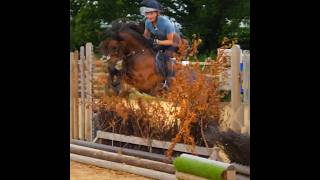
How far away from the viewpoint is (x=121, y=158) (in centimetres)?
553

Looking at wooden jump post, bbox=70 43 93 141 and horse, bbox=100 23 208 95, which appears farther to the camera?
wooden jump post, bbox=70 43 93 141

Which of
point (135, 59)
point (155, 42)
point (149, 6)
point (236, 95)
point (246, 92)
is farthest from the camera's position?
point (135, 59)

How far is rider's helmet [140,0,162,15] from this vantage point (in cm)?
487

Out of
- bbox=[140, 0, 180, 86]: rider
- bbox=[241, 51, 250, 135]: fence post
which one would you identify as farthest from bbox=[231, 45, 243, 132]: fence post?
bbox=[140, 0, 180, 86]: rider

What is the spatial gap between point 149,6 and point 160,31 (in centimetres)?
22

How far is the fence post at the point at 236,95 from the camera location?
466 cm

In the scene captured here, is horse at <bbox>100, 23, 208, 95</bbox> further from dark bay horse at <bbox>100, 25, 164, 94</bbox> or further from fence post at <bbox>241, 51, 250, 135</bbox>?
fence post at <bbox>241, 51, 250, 135</bbox>

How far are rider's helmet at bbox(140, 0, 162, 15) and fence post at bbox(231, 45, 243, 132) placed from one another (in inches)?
28.8

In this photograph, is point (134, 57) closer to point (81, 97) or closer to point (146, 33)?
point (146, 33)

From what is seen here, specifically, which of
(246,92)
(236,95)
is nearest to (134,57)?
(236,95)

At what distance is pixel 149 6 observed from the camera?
493 cm

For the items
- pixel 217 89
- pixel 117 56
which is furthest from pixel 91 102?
pixel 217 89
